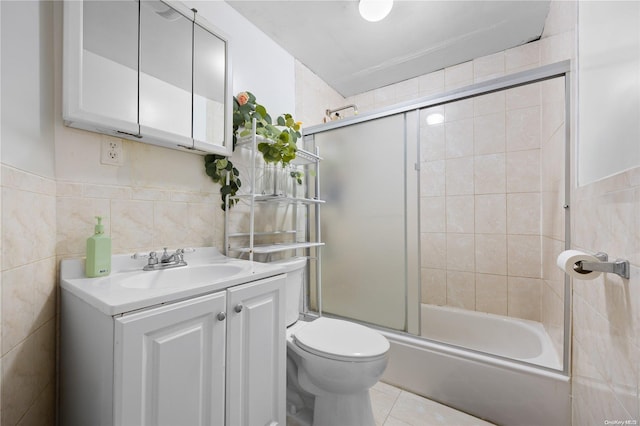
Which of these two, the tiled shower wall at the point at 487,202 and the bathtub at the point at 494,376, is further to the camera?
the tiled shower wall at the point at 487,202

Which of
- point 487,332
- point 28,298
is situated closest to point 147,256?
point 28,298

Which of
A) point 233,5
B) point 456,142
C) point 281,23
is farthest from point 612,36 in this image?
point 233,5

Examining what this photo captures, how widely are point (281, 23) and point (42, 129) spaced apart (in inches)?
57.6

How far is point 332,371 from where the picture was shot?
1.08m

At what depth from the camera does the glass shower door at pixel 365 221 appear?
5.34ft

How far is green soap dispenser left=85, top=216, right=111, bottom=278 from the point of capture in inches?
36.3

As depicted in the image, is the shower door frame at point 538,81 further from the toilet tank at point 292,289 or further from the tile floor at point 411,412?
the toilet tank at point 292,289

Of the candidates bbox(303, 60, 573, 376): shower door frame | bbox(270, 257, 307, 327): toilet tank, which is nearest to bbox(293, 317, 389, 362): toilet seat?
bbox(270, 257, 307, 327): toilet tank

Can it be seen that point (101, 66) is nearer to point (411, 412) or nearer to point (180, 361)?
point (180, 361)

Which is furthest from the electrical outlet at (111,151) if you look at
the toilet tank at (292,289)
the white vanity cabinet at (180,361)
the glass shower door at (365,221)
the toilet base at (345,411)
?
the toilet base at (345,411)

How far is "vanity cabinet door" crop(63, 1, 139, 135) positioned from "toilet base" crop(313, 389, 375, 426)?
142 cm

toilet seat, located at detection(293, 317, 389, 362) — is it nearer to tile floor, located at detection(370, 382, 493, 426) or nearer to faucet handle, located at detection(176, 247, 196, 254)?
tile floor, located at detection(370, 382, 493, 426)

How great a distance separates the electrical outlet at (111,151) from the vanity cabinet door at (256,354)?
0.73 m

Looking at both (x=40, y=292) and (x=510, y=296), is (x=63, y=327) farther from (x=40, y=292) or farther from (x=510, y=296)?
(x=510, y=296)
